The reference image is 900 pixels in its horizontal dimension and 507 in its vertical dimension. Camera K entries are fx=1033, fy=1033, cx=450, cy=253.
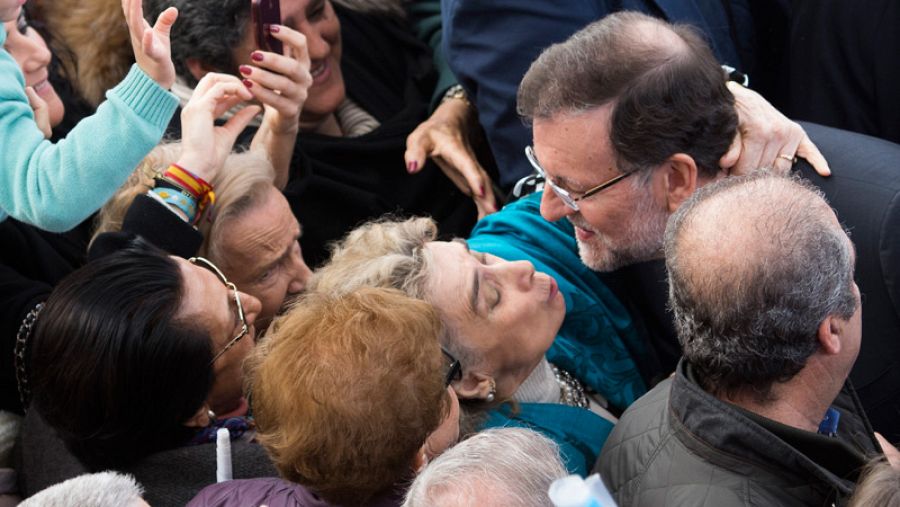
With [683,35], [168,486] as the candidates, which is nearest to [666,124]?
[683,35]

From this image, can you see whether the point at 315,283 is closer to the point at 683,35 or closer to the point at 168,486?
the point at 168,486

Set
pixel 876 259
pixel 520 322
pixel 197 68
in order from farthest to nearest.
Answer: pixel 197 68 → pixel 520 322 → pixel 876 259

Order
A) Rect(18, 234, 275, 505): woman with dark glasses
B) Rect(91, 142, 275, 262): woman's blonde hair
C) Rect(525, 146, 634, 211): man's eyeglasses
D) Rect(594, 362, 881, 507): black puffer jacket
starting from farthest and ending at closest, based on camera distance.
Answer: Rect(91, 142, 275, 262): woman's blonde hair → Rect(525, 146, 634, 211): man's eyeglasses → Rect(18, 234, 275, 505): woman with dark glasses → Rect(594, 362, 881, 507): black puffer jacket

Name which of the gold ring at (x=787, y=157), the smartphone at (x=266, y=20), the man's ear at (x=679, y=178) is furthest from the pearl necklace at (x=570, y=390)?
the smartphone at (x=266, y=20)

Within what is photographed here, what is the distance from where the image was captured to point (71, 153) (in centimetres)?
208

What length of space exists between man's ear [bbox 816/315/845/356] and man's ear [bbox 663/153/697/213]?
658mm

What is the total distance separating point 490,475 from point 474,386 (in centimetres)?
74

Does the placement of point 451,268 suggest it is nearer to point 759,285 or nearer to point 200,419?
point 200,419

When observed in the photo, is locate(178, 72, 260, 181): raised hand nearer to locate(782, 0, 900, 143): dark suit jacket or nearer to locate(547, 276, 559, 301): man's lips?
locate(547, 276, 559, 301): man's lips

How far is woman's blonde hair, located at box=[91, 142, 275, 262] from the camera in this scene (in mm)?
2518

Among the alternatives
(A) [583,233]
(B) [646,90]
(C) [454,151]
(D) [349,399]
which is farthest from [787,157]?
(D) [349,399]

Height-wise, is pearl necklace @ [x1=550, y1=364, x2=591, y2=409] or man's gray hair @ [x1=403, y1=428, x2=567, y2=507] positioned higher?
man's gray hair @ [x1=403, y1=428, x2=567, y2=507]

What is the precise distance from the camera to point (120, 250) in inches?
81.9

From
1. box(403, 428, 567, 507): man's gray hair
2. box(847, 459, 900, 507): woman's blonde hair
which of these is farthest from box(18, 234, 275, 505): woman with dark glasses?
box(847, 459, 900, 507): woman's blonde hair
